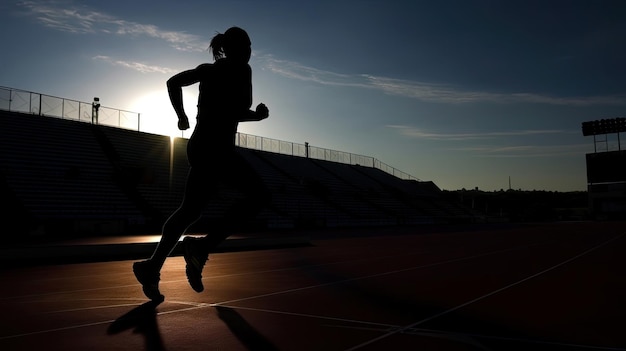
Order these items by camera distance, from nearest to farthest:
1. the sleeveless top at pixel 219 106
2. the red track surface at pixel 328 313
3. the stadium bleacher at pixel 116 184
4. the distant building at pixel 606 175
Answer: the red track surface at pixel 328 313 → the sleeveless top at pixel 219 106 → the stadium bleacher at pixel 116 184 → the distant building at pixel 606 175

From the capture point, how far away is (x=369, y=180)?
54.0m

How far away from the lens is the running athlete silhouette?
439 centimetres

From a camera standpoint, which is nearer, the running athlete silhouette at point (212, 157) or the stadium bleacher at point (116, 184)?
the running athlete silhouette at point (212, 157)

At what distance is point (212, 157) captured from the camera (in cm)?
435

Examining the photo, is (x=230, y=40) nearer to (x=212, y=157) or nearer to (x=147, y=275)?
(x=212, y=157)

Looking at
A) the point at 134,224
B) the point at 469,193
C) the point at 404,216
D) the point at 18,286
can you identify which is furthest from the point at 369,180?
the point at 469,193

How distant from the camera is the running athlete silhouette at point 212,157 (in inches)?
173

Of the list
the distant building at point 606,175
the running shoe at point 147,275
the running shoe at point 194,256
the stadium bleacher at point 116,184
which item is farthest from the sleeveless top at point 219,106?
the distant building at point 606,175

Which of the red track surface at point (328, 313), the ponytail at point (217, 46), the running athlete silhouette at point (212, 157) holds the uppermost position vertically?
the ponytail at point (217, 46)

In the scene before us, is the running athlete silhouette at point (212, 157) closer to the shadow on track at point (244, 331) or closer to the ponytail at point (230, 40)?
the ponytail at point (230, 40)

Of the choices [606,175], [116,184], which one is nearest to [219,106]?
[116,184]

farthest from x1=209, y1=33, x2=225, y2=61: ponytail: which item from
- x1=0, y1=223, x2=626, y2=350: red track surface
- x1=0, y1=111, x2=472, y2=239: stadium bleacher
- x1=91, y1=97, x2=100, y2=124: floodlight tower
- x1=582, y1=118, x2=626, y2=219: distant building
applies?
x1=582, y1=118, x2=626, y2=219: distant building

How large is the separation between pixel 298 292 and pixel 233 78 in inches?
95.3

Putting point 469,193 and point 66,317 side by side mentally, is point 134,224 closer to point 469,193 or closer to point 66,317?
point 66,317
